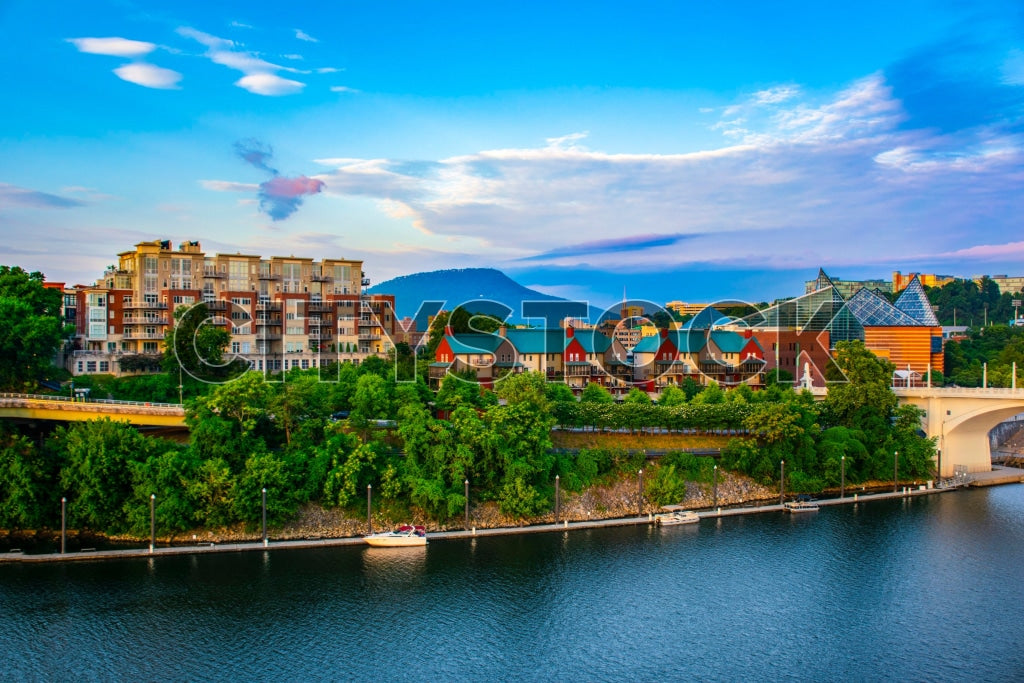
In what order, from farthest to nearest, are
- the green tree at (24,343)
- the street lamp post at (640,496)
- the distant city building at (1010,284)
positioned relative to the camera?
1. the distant city building at (1010,284)
2. the green tree at (24,343)
3. the street lamp post at (640,496)

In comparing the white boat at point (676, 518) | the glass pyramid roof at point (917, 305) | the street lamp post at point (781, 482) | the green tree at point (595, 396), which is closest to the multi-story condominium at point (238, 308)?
the green tree at point (595, 396)

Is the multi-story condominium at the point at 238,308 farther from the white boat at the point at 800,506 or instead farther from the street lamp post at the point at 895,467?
the street lamp post at the point at 895,467

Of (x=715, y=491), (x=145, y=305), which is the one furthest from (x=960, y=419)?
(x=145, y=305)

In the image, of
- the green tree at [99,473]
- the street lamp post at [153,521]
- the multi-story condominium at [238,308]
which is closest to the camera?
the street lamp post at [153,521]

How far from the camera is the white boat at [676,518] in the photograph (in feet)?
122

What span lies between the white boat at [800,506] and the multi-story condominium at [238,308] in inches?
1279

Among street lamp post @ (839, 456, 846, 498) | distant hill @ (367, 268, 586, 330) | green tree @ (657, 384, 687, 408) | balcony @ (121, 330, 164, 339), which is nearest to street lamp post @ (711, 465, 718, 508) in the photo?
street lamp post @ (839, 456, 846, 498)

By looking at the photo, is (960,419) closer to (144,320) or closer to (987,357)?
(987,357)

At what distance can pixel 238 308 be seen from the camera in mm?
57062

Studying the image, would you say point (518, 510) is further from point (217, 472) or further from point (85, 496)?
point (85, 496)

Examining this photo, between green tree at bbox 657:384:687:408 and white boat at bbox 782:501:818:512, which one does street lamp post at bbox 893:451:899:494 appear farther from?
green tree at bbox 657:384:687:408

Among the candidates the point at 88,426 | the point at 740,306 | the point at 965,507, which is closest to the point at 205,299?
the point at 88,426

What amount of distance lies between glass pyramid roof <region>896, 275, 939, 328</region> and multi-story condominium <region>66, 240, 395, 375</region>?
47646 mm

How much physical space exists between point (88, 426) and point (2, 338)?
11.8 metres
